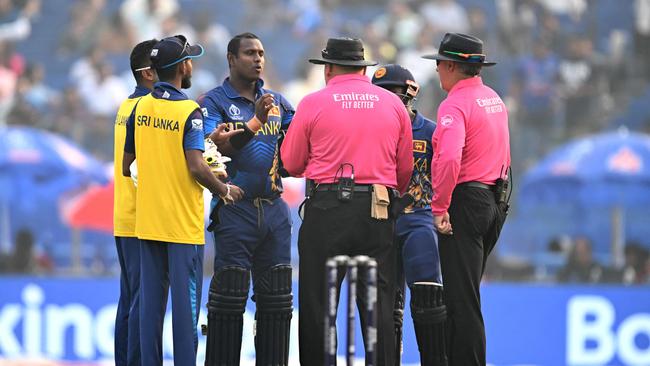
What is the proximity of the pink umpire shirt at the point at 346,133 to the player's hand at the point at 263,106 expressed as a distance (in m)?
0.32

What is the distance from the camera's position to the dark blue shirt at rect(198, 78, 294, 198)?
8422mm

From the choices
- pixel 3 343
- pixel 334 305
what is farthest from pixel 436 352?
pixel 3 343

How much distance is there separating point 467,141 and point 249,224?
1475 millimetres

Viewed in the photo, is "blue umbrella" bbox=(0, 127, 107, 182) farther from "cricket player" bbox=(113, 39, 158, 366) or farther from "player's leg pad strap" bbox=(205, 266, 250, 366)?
"player's leg pad strap" bbox=(205, 266, 250, 366)

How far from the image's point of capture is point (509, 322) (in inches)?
612

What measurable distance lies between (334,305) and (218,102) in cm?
190

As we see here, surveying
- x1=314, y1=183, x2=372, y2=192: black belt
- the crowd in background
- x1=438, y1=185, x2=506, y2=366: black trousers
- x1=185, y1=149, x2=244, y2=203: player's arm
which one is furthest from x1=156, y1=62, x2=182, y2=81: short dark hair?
the crowd in background

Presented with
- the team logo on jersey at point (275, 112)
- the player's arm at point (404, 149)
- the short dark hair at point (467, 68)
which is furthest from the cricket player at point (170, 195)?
the short dark hair at point (467, 68)

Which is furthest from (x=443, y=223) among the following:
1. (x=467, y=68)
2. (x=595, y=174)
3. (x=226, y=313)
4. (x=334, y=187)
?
(x=595, y=174)

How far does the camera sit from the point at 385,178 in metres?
7.89

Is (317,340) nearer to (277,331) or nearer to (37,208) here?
(277,331)

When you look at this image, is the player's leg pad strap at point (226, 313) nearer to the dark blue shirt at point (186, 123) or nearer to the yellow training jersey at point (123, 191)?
the yellow training jersey at point (123, 191)

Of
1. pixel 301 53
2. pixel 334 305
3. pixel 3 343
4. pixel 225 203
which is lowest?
pixel 3 343

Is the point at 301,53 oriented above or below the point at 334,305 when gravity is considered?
above
